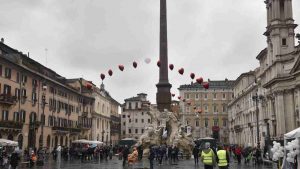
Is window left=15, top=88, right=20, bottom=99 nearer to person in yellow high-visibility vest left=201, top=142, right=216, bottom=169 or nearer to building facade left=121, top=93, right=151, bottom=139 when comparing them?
person in yellow high-visibility vest left=201, top=142, right=216, bottom=169

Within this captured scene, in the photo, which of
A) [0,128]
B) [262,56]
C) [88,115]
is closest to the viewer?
[0,128]

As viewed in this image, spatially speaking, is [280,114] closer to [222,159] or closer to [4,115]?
[4,115]

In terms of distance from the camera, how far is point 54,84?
6050cm

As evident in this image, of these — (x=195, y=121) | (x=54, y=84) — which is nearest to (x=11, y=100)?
(x=54, y=84)

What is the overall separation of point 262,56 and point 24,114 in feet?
154

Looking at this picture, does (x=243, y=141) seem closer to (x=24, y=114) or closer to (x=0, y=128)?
(x=24, y=114)

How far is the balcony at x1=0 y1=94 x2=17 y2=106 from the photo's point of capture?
43.9m

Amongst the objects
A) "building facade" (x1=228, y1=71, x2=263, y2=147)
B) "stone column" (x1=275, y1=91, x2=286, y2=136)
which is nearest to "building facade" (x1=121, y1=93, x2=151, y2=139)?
"building facade" (x1=228, y1=71, x2=263, y2=147)

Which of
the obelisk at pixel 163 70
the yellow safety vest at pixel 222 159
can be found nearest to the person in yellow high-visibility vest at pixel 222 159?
the yellow safety vest at pixel 222 159

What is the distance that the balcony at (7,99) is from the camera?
43.9 metres

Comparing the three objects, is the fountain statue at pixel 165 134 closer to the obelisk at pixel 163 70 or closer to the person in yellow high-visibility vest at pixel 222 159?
the obelisk at pixel 163 70

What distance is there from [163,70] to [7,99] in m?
18.7

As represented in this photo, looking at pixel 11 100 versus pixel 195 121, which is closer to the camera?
pixel 11 100

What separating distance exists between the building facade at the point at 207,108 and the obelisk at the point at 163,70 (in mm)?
65202
